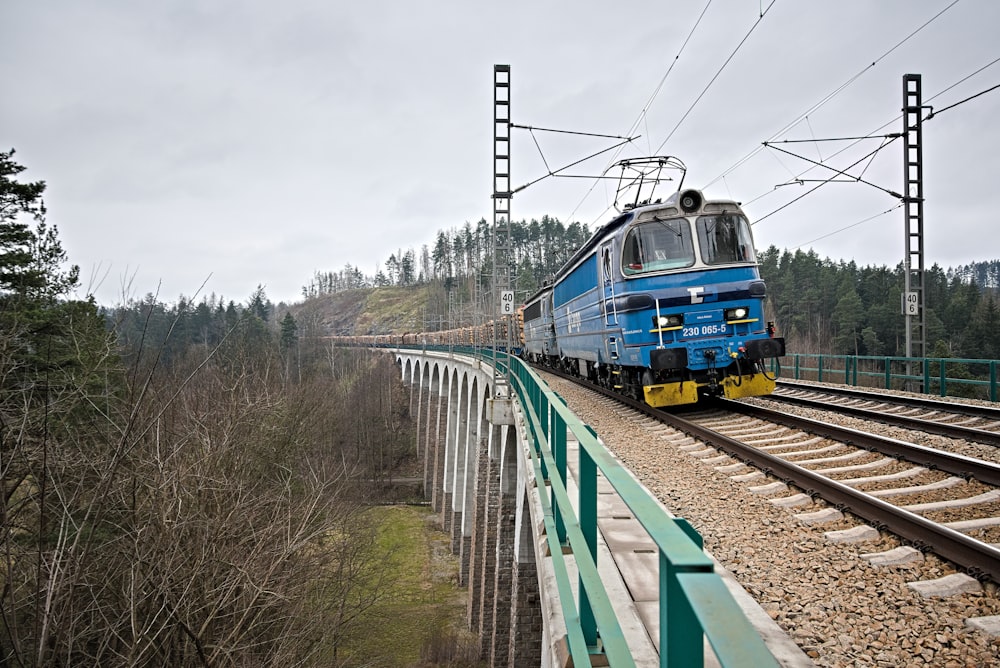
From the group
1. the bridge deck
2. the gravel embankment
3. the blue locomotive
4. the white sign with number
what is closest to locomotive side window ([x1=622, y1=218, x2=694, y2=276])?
the blue locomotive

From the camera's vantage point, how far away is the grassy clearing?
1919 centimetres

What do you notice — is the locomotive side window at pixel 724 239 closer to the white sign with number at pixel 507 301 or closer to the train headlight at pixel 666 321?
the train headlight at pixel 666 321

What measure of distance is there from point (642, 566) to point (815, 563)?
3.67ft

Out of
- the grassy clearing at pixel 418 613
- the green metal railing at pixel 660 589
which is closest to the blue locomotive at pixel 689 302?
the green metal railing at pixel 660 589

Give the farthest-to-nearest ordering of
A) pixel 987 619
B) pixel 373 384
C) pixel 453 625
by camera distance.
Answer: pixel 373 384 < pixel 453 625 < pixel 987 619

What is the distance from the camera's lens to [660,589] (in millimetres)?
1191

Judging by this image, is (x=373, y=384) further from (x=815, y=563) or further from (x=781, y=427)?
(x=815, y=563)

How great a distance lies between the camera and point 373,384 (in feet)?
184

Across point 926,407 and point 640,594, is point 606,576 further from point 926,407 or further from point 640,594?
point 926,407

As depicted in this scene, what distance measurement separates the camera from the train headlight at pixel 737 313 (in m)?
9.47

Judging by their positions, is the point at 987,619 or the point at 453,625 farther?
the point at 453,625

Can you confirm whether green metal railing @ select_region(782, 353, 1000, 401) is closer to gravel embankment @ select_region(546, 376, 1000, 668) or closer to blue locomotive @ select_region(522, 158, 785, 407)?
blue locomotive @ select_region(522, 158, 785, 407)

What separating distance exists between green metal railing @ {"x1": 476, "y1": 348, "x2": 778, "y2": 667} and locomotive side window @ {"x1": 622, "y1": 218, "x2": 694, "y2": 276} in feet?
19.7

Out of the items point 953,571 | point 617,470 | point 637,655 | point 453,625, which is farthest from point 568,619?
point 453,625
